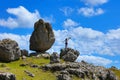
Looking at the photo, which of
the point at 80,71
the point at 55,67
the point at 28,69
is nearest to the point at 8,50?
the point at 28,69

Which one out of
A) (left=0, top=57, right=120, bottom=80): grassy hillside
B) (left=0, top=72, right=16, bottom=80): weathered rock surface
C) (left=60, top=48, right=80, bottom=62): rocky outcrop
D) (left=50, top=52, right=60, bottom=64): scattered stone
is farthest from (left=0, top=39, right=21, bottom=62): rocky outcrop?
(left=0, top=72, right=16, bottom=80): weathered rock surface

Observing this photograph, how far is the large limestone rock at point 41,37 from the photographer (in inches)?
3458

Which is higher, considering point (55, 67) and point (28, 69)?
point (55, 67)

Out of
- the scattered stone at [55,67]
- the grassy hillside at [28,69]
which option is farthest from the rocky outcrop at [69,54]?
the scattered stone at [55,67]

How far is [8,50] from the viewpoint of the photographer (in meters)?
76.1

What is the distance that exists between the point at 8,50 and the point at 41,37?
1396cm

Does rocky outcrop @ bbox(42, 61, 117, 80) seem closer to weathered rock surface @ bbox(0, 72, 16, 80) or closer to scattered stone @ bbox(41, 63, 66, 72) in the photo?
scattered stone @ bbox(41, 63, 66, 72)

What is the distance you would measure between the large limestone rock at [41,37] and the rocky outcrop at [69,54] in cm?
624

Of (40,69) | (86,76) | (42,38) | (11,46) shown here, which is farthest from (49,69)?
(42,38)

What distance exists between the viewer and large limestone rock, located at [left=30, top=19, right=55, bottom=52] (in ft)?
Result: 288

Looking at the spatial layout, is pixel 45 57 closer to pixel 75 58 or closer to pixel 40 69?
pixel 75 58

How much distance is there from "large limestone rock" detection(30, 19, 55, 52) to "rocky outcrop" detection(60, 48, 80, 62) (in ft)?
20.5

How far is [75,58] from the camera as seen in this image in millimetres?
81375

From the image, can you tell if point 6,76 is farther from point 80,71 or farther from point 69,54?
point 69,54
